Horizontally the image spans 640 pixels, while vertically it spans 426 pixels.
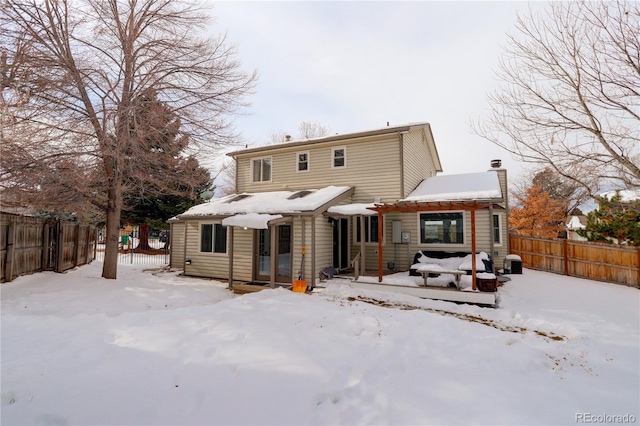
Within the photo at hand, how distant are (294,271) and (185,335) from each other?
18.3 feet

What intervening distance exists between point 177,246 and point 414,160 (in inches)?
486

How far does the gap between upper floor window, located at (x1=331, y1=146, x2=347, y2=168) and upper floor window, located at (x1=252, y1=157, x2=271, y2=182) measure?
10.6 feet

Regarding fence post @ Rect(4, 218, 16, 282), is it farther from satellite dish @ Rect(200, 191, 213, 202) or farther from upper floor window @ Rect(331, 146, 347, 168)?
satellite dish @ Rect(200, 191, 213, 202)

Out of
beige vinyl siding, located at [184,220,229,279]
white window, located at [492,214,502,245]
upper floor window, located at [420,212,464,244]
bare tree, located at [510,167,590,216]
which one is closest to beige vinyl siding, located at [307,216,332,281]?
upper floor window, located at [420,212,464,244]

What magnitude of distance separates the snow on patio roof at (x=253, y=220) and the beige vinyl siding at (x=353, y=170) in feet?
11.7

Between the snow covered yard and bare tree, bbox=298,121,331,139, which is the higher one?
bare tree, bbox=298,121,331,139

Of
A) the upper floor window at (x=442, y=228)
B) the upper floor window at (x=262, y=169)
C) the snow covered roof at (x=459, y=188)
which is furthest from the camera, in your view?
the upper floor window at (x=262, y=169)

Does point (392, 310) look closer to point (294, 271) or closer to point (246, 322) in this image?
point (246, 322)

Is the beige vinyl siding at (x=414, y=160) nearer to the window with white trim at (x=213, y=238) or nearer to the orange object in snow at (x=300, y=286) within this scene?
the orange object in snow at (x=300, y=286)

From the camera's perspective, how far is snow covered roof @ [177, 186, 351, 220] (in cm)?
1043

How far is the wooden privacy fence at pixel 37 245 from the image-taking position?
8539 millimetres

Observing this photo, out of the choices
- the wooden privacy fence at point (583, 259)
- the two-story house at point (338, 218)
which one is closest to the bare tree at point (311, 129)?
the two-story house at point (338, 218)

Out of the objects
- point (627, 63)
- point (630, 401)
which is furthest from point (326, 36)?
point (630, 401)

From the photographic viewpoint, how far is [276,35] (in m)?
8.61
